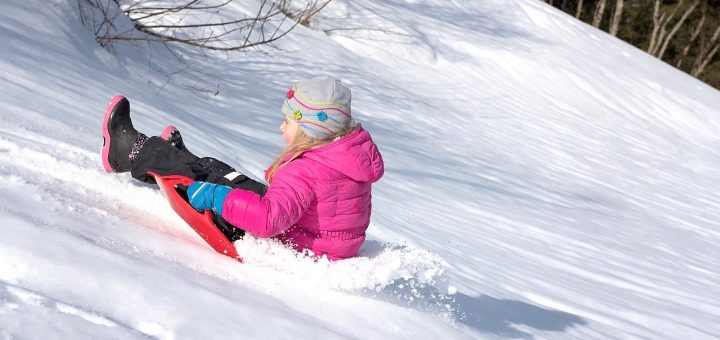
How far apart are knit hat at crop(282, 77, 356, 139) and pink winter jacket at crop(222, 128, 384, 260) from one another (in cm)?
6

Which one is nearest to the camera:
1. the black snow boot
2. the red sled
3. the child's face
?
the red sled

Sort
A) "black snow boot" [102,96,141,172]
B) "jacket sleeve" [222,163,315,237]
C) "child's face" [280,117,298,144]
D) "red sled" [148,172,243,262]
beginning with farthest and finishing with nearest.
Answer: "black snow boot" [102,96,141,172], "child's face" [280,117,298,144], "red sled" [148,172,243,262], "jacket sleeve" [222,163,315,237]

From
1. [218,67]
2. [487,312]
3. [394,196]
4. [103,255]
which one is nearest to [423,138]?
[218,67]

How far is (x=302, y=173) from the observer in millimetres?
2943

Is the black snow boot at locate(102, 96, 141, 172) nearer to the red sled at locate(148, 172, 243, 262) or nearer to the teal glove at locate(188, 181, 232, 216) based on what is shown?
the red sled at locate(148, 172, 243, 262)

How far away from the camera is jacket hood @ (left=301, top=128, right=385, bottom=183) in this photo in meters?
2.97

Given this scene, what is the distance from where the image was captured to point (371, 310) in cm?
293

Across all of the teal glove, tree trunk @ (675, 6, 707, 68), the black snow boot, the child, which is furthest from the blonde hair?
tree trunk @ (675, 6, 707, 68)

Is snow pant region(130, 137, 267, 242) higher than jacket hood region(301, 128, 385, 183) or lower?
lower

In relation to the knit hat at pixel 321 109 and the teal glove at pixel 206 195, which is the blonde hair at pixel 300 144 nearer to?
the knit hat at pixel 321 109

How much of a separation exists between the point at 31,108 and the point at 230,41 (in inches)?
189

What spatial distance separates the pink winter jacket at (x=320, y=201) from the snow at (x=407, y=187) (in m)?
0.09

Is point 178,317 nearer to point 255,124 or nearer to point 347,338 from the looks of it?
point 347,338

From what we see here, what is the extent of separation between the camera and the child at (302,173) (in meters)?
2.89
